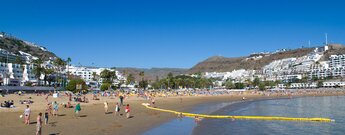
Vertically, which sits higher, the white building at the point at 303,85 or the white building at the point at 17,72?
the white building at the point at 17,72

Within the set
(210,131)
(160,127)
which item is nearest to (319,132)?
(210,131)

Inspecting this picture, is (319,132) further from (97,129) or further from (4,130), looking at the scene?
(4,130)

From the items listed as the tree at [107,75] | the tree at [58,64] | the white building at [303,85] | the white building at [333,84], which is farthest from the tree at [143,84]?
the white building at [333,84]

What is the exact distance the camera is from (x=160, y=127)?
2361 centimetres

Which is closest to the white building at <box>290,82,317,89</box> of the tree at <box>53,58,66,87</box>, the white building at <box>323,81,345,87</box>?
the white building at <box>323,81,345,87</box>

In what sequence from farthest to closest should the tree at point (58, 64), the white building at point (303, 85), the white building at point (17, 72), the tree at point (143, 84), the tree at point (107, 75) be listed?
the white building at point (303, 85) < the tree at point (143, 84) < the tree at point (107, 75) < the tree at point (58, 64) < the white building at point (17, 72)

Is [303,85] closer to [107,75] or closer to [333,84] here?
[333,84]

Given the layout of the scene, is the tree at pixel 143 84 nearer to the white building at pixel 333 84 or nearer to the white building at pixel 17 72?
the white building at pixel 17 72

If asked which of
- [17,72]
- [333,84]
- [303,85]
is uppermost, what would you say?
[17,72]

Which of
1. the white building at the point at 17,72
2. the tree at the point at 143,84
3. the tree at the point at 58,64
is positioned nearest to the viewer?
the white building at the point at 17,72

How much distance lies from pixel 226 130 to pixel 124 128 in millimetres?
6508

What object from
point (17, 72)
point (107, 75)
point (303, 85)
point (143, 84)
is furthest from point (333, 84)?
point (17, 72)

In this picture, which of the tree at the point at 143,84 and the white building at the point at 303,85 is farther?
the white building at the point at 303,85

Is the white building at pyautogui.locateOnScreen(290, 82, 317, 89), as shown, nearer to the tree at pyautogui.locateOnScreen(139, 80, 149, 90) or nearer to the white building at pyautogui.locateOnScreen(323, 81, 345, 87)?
the white building at pyautogui.locateOnScreen(323, 81, 345, 87)
